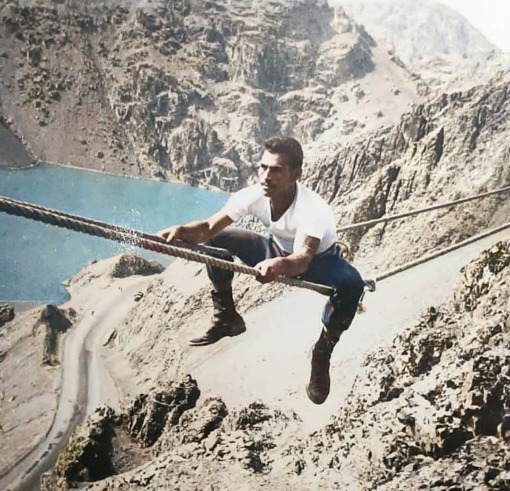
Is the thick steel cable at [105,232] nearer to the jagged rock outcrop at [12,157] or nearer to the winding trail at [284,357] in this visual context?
the winding trail at [284,357]

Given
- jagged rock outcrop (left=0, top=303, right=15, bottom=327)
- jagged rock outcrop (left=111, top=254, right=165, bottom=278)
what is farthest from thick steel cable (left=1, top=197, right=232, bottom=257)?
jagged rock outcrop (left=111, top=254, right=165, bottom=278)

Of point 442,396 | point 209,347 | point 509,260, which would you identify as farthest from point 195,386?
point 509,260

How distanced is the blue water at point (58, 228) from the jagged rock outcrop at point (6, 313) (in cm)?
71

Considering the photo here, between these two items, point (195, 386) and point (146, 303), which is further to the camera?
point (146, 303)

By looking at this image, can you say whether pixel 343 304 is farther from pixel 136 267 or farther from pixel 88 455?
pixel 136 267

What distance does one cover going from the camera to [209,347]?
5.05 metres

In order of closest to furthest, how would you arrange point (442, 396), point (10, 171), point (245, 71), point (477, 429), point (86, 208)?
point (477, 429) → point (442, 396) → point (86, 208) → point (10, 171) → point (245, 71)

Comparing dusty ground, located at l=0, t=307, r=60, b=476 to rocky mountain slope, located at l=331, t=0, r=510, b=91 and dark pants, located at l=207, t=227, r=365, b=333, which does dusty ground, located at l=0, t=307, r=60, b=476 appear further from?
rocky mountain slope, located at l=331, t=0, r=510, b=91

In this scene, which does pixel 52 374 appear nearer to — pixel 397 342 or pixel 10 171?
pixel 397 342

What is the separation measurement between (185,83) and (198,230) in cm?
2139

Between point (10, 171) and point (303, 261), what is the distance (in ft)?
32.3

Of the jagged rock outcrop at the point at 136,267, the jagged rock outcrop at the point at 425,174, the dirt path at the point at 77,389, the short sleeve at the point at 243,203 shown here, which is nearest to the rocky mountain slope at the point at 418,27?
the jagged rock outcrop at the point at 425,174

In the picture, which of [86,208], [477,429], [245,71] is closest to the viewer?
[477,429]

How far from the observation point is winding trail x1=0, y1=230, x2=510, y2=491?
15.8 ft
